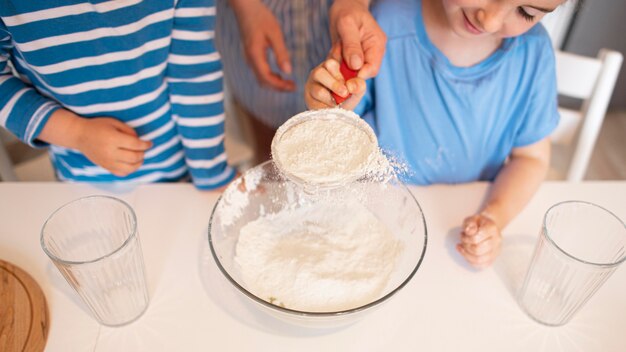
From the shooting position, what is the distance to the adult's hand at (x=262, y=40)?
1100mm

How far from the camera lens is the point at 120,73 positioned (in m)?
0.89

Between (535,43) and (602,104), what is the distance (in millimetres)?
312

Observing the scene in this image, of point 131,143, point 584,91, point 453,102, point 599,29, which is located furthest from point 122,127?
point 599,29

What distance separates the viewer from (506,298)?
29.5 inches

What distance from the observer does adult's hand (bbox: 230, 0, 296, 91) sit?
1100 mm

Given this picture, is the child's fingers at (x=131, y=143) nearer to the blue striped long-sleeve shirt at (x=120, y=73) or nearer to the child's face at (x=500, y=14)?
the blue striped long-sleeve shirt at (x=120, y=73)

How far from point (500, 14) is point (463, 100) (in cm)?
22

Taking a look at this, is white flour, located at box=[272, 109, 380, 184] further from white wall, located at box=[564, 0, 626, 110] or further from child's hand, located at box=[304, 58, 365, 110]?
white wall, located at box=[564, 0, 626, 110]

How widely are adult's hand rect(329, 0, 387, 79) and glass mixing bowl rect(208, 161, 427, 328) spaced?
0.18m

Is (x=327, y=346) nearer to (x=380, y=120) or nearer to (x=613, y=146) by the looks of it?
(x=380, y=120)

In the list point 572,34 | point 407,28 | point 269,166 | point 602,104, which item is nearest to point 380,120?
point 407,28

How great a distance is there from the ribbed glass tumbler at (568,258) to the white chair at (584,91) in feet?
1.61

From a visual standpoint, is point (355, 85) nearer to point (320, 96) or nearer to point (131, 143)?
point (320, 96)

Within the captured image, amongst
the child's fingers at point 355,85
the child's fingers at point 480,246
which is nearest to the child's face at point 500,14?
the child's fingers at point 355,85
